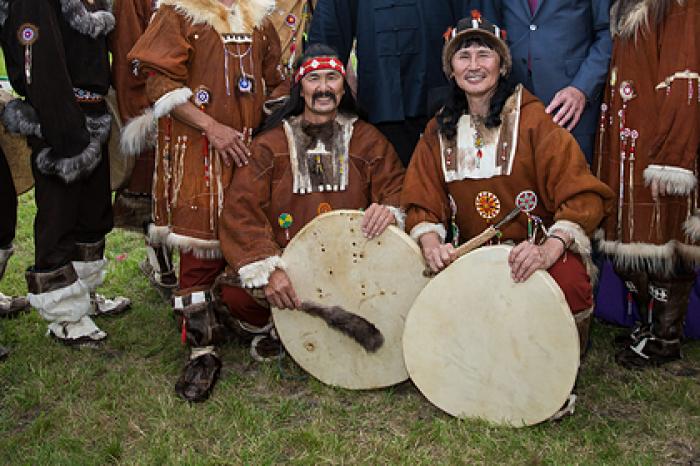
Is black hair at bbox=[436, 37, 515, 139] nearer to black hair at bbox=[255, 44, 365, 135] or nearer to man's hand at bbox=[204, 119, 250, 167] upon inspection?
black hair at bbox=[255, 44, 365, 135]

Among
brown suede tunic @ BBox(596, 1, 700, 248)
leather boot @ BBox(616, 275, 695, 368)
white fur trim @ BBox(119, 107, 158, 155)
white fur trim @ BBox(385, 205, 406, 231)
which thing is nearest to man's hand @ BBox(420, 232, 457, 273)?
white fur trim @ BBox(385, 205, 406, 231)

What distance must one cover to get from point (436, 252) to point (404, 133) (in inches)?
42.2

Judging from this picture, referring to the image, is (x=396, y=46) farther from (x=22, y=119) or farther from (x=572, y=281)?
(x=22, y=119)

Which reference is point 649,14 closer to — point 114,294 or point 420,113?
point 420,113

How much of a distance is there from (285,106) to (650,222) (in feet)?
5.69

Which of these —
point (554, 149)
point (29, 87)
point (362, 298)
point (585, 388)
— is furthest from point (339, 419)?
point (29, 87)

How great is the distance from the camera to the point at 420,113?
3705 mm

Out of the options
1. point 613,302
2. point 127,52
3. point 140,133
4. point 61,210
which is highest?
point 127,52

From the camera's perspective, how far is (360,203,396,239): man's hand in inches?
120

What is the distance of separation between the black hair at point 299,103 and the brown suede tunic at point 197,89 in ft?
0.30

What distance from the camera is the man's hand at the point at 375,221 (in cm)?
305

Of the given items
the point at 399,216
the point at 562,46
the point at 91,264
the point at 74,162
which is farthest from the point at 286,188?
the point at 562,46

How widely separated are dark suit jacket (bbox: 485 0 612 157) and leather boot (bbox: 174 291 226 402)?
5.93 ft

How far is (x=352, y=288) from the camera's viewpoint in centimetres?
313
